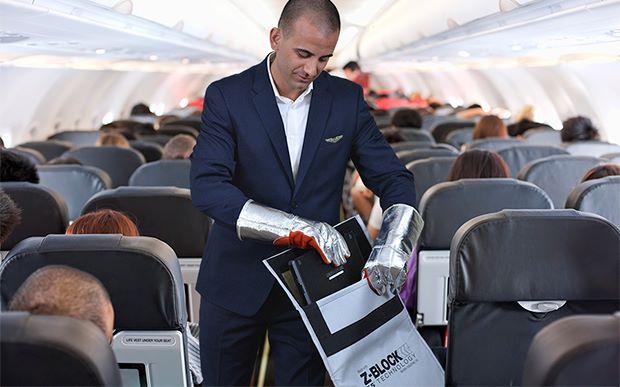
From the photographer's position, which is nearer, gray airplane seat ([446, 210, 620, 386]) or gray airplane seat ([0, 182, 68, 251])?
gray airplane seat ([446, 210, 620, 386])

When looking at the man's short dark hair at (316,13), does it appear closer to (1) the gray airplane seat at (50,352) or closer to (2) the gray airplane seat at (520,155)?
(1) the gray airplane seat at (50,352)

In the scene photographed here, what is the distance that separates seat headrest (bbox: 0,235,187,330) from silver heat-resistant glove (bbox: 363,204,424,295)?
1.83 ft

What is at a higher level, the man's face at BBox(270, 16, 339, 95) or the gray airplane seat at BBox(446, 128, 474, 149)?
the man's face at BBox(270, 16, 339, 95)

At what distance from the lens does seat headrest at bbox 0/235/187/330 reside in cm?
234

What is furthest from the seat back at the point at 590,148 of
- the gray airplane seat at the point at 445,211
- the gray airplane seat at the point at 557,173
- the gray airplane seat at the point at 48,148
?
the gray airplane seat at the point at 48,148

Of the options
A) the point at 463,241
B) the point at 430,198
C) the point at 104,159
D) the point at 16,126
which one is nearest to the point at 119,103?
the point at 16,126

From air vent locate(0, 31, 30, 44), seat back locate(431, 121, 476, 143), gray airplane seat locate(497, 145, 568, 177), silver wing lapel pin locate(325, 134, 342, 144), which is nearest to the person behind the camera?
silver wing lapel pin locate(325, 134, 342, 144)

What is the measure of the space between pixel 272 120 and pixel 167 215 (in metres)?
1.29

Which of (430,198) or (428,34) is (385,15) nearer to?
(428,34)

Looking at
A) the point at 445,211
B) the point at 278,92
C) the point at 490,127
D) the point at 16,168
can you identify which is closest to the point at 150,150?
the point at 490,127

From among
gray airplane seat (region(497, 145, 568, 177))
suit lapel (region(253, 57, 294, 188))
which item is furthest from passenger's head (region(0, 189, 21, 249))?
gray airplane seat (region(497, 145, 568, 177))

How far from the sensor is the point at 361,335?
2.52 metres

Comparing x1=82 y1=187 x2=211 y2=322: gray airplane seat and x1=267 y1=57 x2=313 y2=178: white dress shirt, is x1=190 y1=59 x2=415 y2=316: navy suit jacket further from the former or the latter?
x1=82 y1=187 x2=211 y2=322: gray airplane seat

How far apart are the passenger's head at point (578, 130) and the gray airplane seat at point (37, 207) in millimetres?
5075
